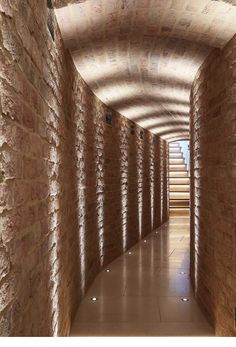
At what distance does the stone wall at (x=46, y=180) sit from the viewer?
1.88 metres

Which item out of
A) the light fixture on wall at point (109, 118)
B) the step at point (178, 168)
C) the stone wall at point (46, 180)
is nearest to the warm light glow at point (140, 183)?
the stone wall at point (46, 180)

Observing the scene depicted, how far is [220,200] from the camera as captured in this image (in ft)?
12.6

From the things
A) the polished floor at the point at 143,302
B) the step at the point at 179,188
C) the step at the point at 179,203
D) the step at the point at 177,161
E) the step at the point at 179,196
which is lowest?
the polished floor at the point at 143,302

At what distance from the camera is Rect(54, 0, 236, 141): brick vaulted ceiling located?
3.33 meters

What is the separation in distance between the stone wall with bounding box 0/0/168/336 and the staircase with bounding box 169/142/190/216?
28.7 feet

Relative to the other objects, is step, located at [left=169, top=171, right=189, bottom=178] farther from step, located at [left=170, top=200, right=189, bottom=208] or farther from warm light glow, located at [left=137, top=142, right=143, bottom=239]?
warm light glow, located at [left=137, top=142, right=143, bottom=239]

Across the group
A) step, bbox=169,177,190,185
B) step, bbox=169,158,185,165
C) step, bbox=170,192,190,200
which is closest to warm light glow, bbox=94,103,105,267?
step, bbox=170,192,190,200

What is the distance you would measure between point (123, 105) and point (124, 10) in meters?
4.07

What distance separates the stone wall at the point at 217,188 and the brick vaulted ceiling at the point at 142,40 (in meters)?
0.26

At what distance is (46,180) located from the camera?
9.66 feet

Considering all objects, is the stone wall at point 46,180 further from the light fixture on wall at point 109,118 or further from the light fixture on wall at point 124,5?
the light fixture on wall at point 124,5

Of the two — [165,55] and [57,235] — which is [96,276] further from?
[165,55]

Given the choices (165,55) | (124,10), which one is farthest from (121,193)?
(124,10)

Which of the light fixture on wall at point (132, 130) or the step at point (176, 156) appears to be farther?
the step at point (176, 156)
